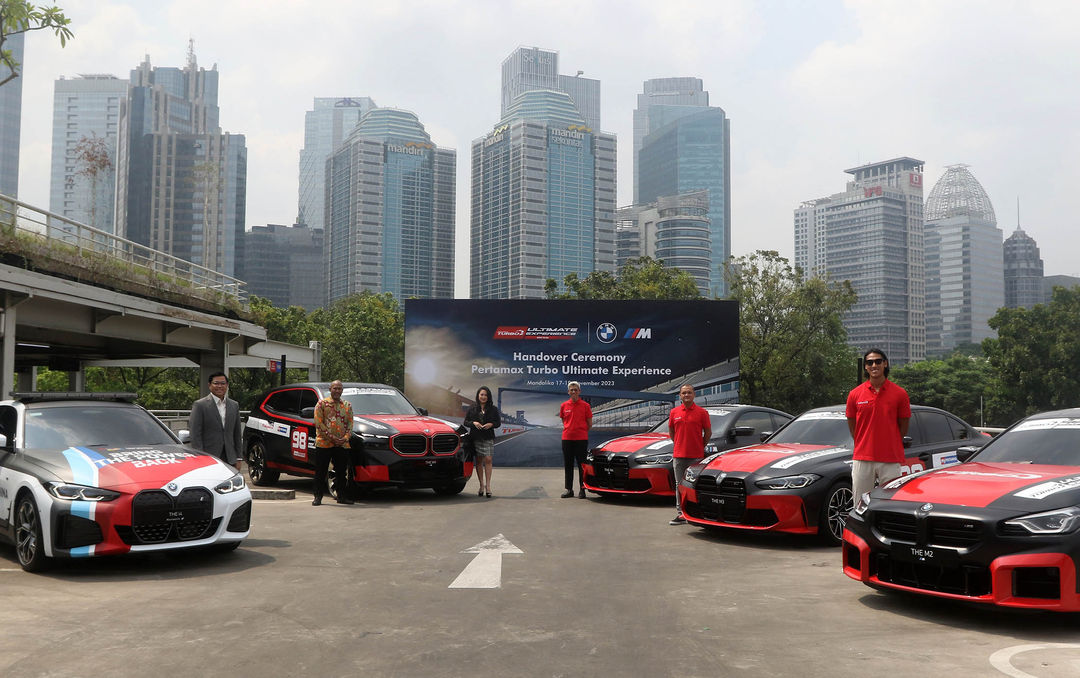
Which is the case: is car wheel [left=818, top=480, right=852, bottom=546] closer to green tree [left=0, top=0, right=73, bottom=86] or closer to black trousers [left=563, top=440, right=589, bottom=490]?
black trousers [left=563, top=440, right=589, bottom=490]

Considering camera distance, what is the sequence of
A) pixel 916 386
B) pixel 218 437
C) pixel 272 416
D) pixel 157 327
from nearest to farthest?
1. pixel 218 437
2. pixel 272 416
3. pixel 157 327
4. pixel 916 386

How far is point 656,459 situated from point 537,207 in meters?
153

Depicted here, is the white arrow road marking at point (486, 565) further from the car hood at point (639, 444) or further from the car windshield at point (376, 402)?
the car windshield at point (376, 402)

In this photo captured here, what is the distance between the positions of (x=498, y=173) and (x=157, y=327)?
14807cm

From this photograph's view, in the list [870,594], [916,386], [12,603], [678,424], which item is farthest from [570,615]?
[916,386]

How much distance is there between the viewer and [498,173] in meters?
170

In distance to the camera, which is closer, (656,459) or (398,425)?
(656,459)

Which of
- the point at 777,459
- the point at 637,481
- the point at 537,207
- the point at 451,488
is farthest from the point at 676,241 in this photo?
the point at 777,459

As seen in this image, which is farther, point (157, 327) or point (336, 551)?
point (157, 327)

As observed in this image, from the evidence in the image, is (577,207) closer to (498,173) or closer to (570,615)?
(498,173)

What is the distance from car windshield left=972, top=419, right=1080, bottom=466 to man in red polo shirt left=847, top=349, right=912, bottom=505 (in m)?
0.77

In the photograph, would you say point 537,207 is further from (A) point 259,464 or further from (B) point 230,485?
(B) point 230,485

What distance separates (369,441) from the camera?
1249 centimetres

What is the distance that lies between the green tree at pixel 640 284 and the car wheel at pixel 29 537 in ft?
149
